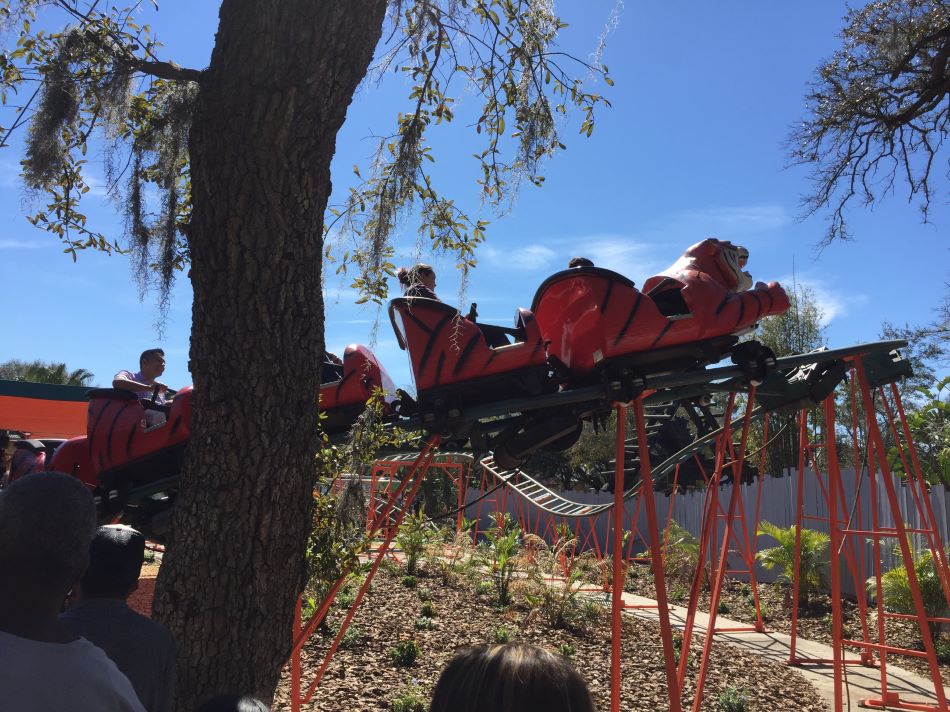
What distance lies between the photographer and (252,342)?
2.40 m

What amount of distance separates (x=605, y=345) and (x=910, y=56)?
8271mm

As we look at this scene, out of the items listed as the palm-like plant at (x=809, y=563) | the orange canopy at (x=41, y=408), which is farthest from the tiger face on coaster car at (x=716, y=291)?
the orange canopy at (x=41, y=408)

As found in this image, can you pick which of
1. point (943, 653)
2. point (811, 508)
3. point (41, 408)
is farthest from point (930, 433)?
point (41, 408)

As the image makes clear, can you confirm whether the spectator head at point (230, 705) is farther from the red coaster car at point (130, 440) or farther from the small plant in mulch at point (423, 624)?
the small plant in mulch at point (423, 624)

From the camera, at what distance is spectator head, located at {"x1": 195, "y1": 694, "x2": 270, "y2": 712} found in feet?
3.82

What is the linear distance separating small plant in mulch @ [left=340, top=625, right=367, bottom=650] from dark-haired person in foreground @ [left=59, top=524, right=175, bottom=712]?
159 inches

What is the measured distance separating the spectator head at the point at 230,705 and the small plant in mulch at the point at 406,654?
4486 mm

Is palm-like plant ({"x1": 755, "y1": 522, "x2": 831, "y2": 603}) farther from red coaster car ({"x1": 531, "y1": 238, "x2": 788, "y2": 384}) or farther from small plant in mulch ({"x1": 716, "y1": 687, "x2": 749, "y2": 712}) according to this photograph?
red coaster car ({"x1": 531, "y1": 238, "x2": 788, "y2": 384})

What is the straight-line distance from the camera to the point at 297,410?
2.46 meters

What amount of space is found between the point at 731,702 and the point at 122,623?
4.48m

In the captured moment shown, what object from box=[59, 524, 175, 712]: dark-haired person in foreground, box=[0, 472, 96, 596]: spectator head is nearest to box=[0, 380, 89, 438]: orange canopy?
box=[59, 524, 175, 712]: dark-haired person in foreground

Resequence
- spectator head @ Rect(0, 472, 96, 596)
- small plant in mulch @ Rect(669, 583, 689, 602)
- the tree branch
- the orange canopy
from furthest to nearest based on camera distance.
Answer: the orange canopy, small plant in mulch @ Rect(669, 583, 689, 602), the tree branch, spectator head @ Rect(0, 472, 96, 596)

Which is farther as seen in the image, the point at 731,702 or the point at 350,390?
the point at 731,702

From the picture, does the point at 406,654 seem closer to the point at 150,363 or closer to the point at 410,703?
the point at 410,703
